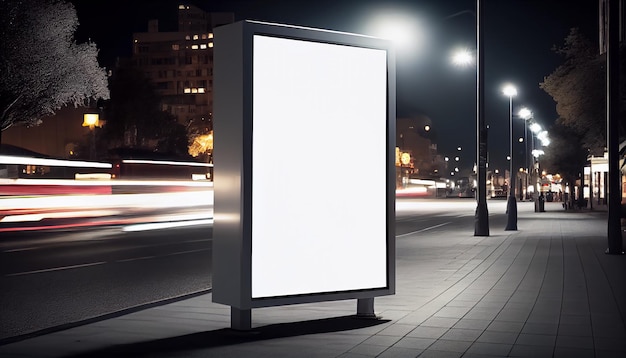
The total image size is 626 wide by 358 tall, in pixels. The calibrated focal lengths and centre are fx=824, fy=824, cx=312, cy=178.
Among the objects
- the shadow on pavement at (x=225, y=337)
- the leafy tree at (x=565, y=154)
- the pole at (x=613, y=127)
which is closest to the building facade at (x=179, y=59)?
the leafy tree at (x=565, y=154)

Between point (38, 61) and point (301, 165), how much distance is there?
3617 centimetres

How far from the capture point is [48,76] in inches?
1662

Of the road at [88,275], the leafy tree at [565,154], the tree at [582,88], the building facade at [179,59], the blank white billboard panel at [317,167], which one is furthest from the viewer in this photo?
the building facade at [179,59]

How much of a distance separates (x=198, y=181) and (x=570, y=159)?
1419 inches

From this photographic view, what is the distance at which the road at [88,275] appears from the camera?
1015 cm

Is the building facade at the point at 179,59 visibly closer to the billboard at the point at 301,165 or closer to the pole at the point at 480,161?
the pole at the point at 480,161

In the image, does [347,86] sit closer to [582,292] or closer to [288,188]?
[288,188]

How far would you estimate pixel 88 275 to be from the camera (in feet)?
46.3

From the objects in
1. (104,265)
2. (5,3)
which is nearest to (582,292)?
(104,265)

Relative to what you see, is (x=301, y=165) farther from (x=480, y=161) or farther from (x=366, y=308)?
(x=480, y=161)

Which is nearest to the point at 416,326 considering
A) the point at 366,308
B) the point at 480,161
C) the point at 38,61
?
the point at 366,308

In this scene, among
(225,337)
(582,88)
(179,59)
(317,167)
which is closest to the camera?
(225,337)

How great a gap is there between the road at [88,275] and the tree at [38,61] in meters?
17.9

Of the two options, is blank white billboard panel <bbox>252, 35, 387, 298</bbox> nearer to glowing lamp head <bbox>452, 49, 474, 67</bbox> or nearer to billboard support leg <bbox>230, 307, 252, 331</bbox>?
billboard support leg <bbox>230, 307, 252, 331</bbox>
